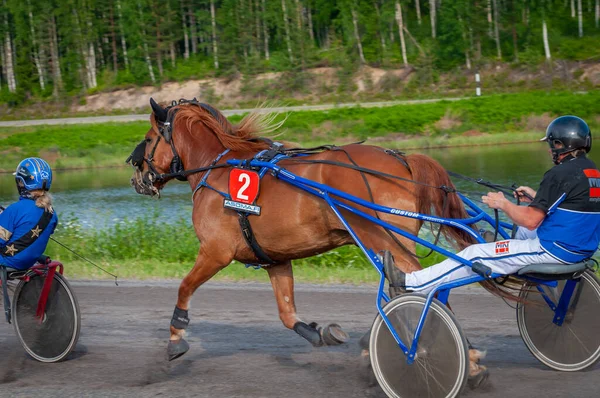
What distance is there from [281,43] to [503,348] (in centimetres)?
4535

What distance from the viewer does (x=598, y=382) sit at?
15.8 feet

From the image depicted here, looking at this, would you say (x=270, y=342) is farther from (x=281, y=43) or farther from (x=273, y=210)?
(x=281, y=43)

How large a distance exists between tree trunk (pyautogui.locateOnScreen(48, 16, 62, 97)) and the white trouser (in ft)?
151

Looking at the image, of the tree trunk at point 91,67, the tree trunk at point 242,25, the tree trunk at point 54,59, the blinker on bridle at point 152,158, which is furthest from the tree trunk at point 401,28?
the blinker on bridle at point 152,158

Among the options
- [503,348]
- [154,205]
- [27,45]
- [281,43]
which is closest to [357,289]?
[503,348]

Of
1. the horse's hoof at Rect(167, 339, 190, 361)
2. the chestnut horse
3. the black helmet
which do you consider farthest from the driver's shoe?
the horse's hoof at Rect(167, 339, 190, 361)

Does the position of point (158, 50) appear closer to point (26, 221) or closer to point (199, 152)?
point (199, 152)

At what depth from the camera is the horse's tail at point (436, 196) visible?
205 inches

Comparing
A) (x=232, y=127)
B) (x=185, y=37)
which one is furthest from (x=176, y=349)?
(x=185, y=37)

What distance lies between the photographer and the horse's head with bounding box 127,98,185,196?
253 inches

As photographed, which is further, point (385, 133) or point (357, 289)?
point (385, 133)

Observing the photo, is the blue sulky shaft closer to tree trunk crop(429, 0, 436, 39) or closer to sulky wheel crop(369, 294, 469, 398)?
sulky wheel crop(369, 294, 469, 398)

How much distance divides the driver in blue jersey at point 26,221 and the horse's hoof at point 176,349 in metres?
1.31

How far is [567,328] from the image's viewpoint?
509cm
